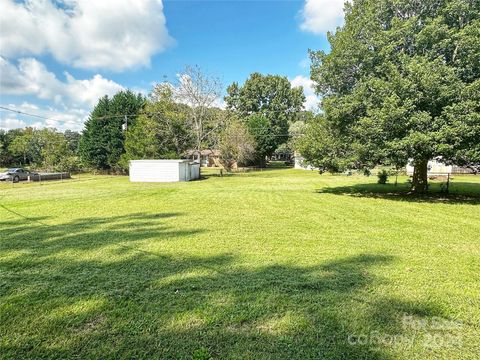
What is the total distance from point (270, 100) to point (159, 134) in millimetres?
32743

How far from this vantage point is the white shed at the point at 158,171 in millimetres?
22500

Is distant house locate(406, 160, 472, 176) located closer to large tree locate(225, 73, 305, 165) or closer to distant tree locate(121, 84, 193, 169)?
distant tree locate(121, 84, 193, 169)

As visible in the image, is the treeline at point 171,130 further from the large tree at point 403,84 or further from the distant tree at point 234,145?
Answer: the large tree at point 403,84

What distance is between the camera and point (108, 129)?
35.2 metres

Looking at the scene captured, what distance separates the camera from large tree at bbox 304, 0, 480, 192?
32.3 ft

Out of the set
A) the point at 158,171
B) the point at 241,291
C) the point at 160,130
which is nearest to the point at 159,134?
the point at 160,130

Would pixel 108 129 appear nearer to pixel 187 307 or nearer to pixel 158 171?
pixel 158 171

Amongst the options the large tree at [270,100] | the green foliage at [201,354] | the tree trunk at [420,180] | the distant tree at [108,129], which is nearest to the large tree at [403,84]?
the tree trunk at [420,180]

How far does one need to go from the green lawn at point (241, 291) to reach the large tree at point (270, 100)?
154ft

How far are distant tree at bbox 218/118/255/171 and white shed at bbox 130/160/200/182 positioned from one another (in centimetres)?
1169

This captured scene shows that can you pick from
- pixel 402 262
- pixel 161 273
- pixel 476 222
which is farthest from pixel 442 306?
pixel 476 222

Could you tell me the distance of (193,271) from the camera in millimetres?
4141

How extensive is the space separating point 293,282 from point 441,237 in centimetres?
418

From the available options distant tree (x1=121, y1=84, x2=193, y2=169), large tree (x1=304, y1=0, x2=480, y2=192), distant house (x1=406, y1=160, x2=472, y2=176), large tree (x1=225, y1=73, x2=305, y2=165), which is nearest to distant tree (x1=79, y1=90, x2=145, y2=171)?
distant tree (x1=121, y1=84, x2=193, y2=169)
